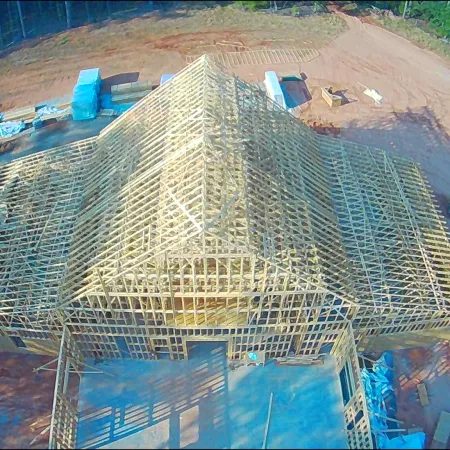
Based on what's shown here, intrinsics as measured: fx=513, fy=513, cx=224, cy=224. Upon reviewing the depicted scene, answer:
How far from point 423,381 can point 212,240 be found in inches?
414

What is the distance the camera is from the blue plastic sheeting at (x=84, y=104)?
100 feet

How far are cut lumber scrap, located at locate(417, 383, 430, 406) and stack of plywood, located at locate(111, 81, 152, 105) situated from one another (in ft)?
75.3

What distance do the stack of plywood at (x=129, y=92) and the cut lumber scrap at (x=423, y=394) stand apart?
23.0m

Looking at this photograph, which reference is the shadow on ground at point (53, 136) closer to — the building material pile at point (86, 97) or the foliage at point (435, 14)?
the building material pile at point (86, 97)

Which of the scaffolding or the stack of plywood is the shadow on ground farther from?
the scaffolding

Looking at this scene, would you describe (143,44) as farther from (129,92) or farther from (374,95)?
(374,95)

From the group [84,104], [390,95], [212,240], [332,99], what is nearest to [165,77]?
[84,104]

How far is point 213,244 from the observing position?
1605 cm

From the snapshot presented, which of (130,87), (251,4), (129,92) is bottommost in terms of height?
(129,92)

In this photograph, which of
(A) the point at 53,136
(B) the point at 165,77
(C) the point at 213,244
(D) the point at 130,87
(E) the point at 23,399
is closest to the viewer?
(C) the point at 213,244

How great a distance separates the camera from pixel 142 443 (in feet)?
58.3

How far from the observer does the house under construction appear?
16.7 meters

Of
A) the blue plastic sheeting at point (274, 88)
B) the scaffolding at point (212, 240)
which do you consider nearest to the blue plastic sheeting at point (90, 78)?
the scaffolding at point (212, 240)

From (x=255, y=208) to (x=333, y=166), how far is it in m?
7.67
